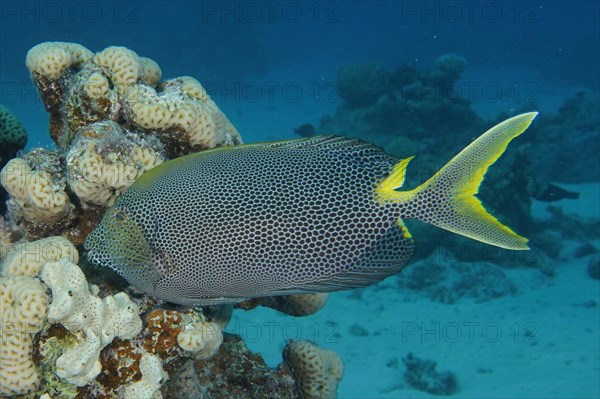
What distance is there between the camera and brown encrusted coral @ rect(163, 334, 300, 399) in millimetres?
3152

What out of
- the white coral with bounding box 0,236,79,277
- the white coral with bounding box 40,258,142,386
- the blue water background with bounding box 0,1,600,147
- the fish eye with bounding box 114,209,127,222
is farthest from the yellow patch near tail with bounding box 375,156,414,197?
the blue water background with bounding box 0,1,600,147

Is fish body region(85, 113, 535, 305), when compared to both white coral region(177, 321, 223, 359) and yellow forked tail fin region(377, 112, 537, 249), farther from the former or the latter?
white coral region(177, 321, 223, 359)

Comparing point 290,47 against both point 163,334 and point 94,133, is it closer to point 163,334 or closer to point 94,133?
point 94,133

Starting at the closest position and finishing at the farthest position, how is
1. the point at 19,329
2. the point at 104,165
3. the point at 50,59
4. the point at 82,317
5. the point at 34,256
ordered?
the point at 19,329
the point at 82,317
the point at 34,256
the point at 104,165
the point at 50,59

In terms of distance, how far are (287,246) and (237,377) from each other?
1.54m

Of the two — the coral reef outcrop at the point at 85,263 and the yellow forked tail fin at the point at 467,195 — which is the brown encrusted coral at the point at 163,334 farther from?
the yellow forked tail fin at the point at 467,195

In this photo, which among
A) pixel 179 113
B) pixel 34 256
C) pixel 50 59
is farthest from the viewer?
pixel 50 59

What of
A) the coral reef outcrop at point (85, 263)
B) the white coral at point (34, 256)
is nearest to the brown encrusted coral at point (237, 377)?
the coral reef outcrop at point (85, 263)

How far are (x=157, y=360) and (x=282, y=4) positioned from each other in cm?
7799

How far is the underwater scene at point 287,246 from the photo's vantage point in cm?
226

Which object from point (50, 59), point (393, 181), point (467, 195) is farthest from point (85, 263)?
point (467, 195)

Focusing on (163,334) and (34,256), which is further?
(163,334)

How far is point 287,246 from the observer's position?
225 cm

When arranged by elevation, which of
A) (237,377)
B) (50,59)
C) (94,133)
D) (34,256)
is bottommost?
(237,377)
